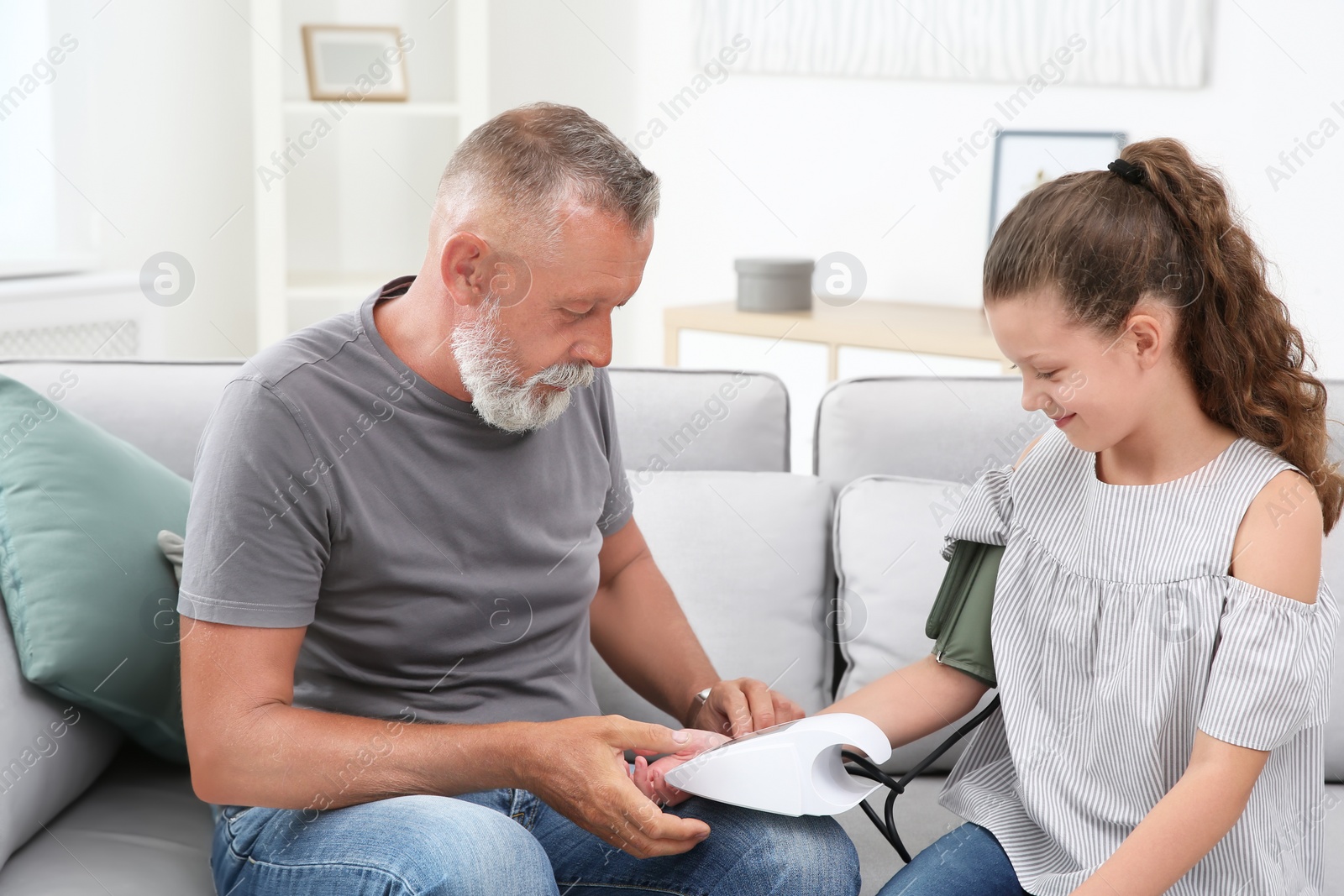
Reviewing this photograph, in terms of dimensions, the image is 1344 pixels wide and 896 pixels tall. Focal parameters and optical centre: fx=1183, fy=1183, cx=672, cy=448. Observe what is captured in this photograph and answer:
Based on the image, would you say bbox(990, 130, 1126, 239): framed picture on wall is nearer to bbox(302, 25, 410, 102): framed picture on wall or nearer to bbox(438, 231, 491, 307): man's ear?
bbox(302, 25, 410, 102): framed picture on wall

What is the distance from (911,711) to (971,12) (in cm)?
242

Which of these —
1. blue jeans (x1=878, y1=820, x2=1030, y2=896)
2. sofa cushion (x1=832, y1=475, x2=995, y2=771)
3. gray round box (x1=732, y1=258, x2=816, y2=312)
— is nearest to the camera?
blue jeans (x1=878, y1=820, x2=1030, y2=896)

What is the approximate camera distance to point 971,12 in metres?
3.12

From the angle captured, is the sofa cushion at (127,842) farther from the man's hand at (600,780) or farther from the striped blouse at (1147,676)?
the striped blouse at (1147,676)

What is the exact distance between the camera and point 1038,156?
3055 mm

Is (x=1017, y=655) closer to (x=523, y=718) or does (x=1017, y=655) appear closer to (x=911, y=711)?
(x=911, y=711)

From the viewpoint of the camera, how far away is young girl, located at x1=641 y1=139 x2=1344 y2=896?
1.01 m

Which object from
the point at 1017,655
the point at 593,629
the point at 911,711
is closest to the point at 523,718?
the point at 593,629

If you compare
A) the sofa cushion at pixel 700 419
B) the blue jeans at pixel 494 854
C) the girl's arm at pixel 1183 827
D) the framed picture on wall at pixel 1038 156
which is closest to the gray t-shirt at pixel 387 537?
the blue jeans at pixel 494 854

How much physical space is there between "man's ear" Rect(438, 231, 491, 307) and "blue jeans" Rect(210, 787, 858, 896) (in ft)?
1.57

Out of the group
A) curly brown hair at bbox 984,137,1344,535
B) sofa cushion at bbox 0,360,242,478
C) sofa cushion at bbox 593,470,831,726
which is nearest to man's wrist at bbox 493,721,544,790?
sofa cushion at bbox 593,470,831,726

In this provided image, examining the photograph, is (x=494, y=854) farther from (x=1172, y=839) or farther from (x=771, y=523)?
(x=771, y=523)

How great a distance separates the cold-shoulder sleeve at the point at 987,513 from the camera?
123 centimetres

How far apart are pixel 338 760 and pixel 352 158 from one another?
2.81 m
